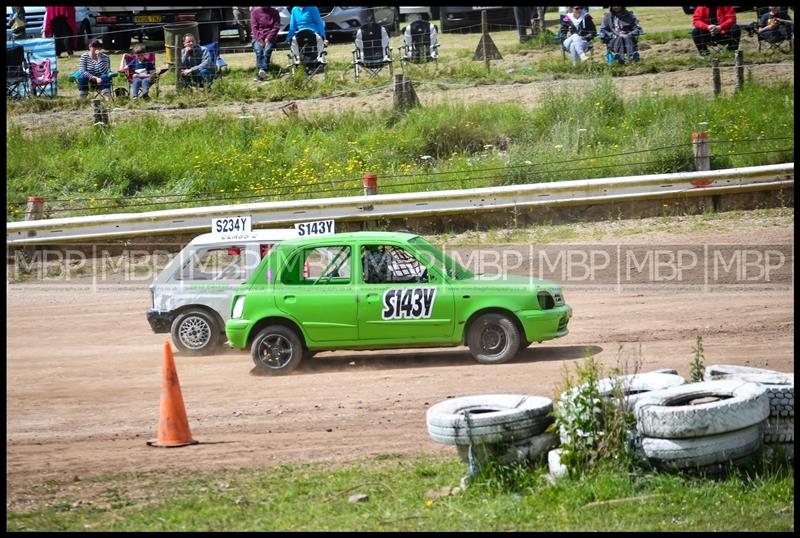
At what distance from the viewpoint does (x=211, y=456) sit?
8633 millimetres

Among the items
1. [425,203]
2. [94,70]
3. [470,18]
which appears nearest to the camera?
[425,203]

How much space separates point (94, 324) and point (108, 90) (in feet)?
36.4

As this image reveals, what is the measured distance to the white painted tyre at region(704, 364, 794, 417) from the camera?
766cm

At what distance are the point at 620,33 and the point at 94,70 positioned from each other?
37.5 ft

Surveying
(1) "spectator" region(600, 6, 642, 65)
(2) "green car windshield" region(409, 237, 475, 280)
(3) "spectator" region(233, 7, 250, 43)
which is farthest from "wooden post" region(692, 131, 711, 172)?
(3) "spectator" region(233, 7, 250, 43)

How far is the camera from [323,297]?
448 inches

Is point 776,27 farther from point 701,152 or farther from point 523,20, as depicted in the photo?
point 523,20

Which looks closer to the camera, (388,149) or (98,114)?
(388,149)

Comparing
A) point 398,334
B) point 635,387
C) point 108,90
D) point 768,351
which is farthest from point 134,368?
point 108,90

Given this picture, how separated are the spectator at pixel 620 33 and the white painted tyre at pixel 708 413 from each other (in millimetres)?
16187

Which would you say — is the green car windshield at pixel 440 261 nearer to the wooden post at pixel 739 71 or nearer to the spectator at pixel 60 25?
the wooden post at pixel 739 71

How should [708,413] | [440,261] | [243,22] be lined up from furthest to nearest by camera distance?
[243,22], [440,261], [708,413]

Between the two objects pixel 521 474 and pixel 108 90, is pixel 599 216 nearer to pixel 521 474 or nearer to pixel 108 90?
pixel 521 474

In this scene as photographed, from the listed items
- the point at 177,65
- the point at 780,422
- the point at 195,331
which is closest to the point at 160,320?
the point at 195,331
